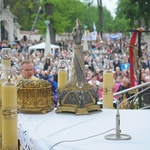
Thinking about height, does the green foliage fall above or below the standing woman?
above

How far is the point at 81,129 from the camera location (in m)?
3.79

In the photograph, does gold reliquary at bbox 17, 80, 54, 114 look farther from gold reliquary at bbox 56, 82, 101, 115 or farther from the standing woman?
the standing woman

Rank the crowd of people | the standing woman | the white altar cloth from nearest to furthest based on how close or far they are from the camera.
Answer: the white altar cloth < the crowd of people < the standing woman

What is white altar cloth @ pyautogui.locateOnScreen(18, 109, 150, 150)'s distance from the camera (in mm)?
3191

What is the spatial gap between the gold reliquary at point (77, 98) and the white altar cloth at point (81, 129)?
68 millimetres

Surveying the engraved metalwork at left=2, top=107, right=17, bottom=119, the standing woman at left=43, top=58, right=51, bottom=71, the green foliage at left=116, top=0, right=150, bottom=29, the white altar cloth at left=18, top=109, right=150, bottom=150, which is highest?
the green foliage at left=116, top=0, right=150, bottom=29

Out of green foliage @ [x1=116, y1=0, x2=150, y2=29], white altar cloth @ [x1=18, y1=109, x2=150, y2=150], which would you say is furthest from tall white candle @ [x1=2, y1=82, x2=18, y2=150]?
green foliage @ [x1=116, y1=0, x2=150, y2=29]

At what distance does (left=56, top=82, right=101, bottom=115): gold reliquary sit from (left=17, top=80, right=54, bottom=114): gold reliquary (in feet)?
0.51

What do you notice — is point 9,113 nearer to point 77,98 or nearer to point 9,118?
point 9,118

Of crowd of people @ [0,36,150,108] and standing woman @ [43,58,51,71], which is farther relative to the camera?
standing woman @ [43,58,51,71]

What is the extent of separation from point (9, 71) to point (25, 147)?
822 mm

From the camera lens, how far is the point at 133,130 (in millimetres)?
3688

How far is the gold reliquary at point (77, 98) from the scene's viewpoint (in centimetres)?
442

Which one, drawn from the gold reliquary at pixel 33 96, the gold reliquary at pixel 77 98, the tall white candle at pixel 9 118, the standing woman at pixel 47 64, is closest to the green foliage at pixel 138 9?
the standing woman at pixel 47 64
